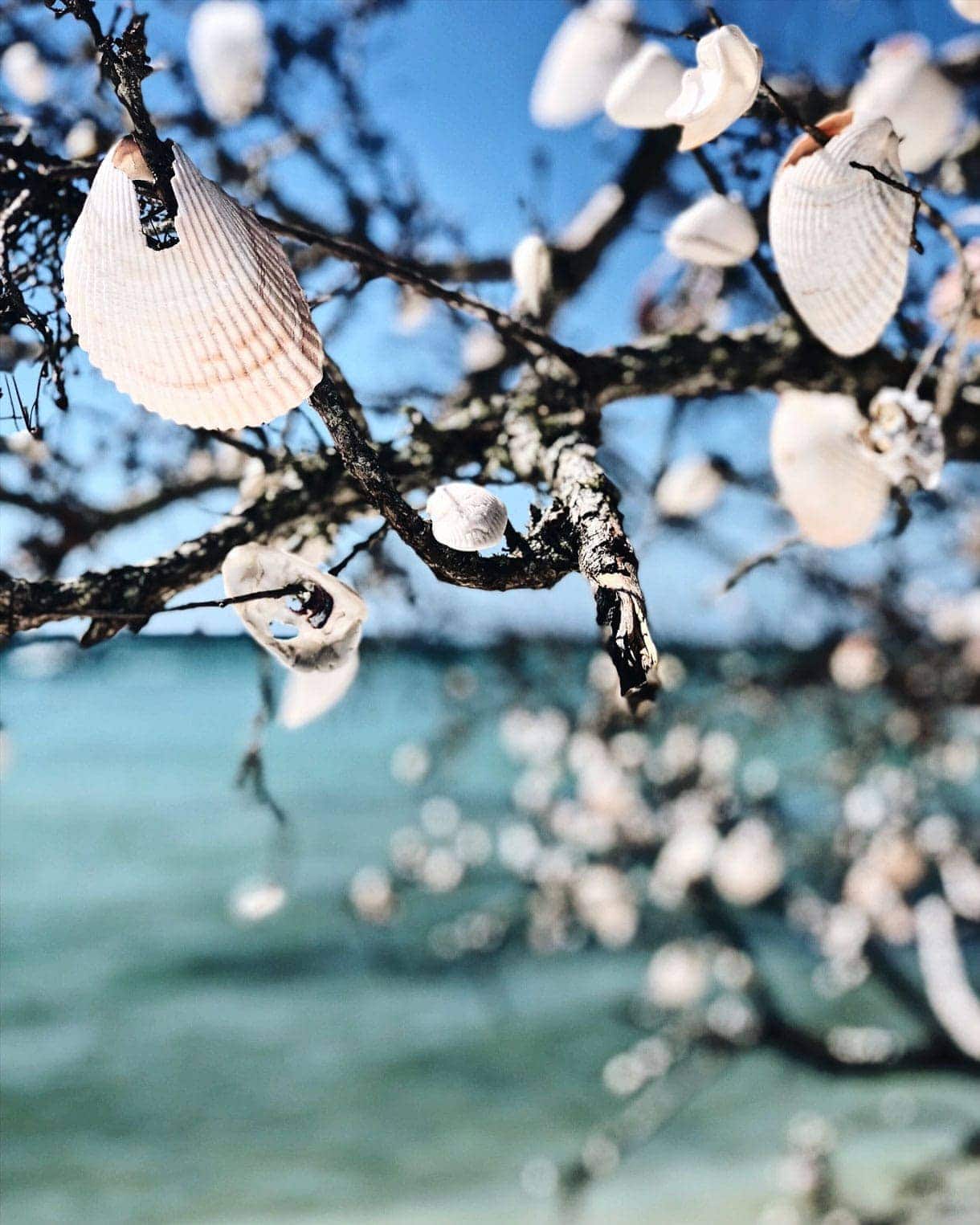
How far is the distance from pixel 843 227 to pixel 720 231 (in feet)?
0.85

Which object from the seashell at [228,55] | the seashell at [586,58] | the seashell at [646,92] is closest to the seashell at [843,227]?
the seashell at [646,92]

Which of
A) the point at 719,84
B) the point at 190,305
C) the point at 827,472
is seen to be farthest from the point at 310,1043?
the point at 719,84

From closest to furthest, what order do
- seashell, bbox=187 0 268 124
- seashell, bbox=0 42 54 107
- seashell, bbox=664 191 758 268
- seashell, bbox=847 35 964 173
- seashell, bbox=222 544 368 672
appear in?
seashell, bbox=222 544 368 672, seashell, bbox=664 191 758 268, seashell, bbox=847 35 964 173, seashell, bbox=0 42 54 107, seashell, bbox=187 0 268 124

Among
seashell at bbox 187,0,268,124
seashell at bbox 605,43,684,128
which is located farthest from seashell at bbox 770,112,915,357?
seashell at bbox 187,0,268,124

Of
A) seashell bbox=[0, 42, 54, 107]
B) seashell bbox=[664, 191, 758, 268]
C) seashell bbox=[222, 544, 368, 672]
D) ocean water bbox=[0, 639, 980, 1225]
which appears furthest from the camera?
ocean water bbox=[0, 639, 980, 1225]

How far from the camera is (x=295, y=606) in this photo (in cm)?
85

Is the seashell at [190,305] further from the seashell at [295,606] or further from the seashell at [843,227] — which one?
the seashell at [843,227]

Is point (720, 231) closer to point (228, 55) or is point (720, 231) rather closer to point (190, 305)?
point (190, 305)

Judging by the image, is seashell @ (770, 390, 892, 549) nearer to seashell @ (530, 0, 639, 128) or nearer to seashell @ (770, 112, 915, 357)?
seashell @ (770, 112, 915, 357)

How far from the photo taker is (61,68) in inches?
70.7

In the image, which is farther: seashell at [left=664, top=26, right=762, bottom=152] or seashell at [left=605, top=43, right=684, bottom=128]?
seashell at [left=605, top=43, right=684, bottom=128]

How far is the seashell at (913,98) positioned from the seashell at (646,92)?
0.86 feet

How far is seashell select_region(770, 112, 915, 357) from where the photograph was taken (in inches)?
35.1

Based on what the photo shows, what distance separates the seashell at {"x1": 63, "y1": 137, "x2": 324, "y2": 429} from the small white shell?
0.14 metres
